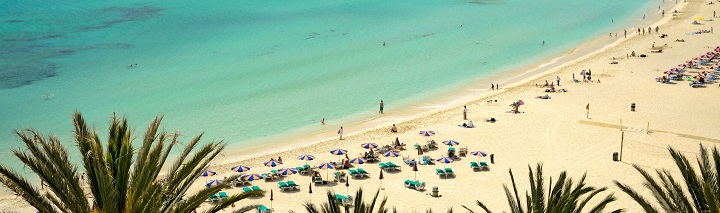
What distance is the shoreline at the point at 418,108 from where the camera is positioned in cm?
3275

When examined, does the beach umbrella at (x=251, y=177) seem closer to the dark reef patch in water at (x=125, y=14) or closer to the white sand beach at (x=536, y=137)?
the white sand beach at (x=536, y=137)

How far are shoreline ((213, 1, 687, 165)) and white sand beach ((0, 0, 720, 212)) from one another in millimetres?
225

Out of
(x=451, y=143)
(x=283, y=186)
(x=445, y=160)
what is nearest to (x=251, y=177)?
(x=283, y=186)

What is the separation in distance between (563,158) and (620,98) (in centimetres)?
1184

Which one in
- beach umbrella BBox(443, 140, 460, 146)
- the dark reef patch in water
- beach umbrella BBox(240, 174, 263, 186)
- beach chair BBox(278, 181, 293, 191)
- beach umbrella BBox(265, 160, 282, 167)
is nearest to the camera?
beach chair BBox(278, 181, 293, 191)

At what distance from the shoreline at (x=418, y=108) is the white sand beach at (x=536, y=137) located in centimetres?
23

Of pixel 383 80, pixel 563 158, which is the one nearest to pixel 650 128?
pixel 563 158

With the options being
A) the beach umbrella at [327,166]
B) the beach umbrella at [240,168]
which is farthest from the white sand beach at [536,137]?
the beach umbrella at [327,166]

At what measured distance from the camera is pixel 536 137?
30.5 m

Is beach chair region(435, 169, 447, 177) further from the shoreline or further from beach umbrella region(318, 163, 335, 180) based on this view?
the shoreline

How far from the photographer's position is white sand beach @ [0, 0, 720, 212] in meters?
24.2

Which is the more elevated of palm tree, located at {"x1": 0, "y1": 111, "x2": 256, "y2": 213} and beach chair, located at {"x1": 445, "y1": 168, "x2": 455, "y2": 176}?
palm tree, located at {"x1": 0, "y1": 111, "x2": 256, "y2": 213}

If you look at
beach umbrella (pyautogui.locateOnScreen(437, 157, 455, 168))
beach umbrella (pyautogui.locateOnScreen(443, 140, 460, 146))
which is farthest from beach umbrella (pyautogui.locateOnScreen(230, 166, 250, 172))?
beach umbrella (pyautogui.locateOnScreen(443, 140, 460, 146))

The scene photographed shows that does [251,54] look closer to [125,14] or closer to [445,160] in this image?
[125,14]
